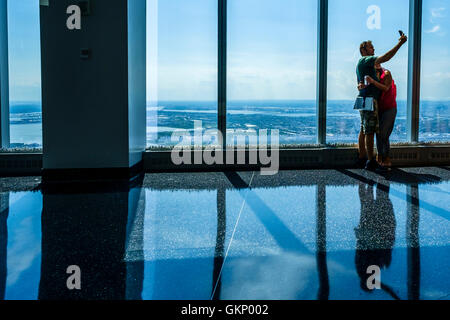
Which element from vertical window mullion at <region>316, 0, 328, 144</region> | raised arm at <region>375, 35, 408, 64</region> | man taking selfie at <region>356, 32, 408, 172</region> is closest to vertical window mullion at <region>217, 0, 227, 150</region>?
vertical window mullion at <region>316, 0, 328, 144</region>

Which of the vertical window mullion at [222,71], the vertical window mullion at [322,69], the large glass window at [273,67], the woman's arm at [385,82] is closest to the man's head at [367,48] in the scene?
the woman's arm at [385,82]

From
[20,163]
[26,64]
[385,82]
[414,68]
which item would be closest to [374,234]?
[385,82]

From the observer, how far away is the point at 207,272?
81.2 inches

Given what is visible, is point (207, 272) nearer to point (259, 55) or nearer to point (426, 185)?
point (426, 185)

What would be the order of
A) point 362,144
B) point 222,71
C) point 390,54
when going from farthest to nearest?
point 222,71 → point 362,144 → point 390,54

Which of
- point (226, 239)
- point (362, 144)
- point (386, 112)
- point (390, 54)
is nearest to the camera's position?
point (226, 239)

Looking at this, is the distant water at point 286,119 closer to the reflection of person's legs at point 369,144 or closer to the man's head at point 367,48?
the reflection of person's legs at point 369,144

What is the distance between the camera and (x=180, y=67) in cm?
584

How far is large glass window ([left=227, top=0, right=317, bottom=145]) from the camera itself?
19.2 ft

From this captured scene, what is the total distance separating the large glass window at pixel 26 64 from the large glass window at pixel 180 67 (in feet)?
4.47

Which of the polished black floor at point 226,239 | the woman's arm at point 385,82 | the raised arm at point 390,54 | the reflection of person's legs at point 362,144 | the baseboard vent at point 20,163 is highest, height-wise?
the raised arm at point 390,54

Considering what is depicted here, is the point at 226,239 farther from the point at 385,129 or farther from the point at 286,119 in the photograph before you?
the point at 286,119

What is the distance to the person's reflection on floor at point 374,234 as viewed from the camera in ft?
7.07

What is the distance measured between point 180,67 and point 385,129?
107 inches
